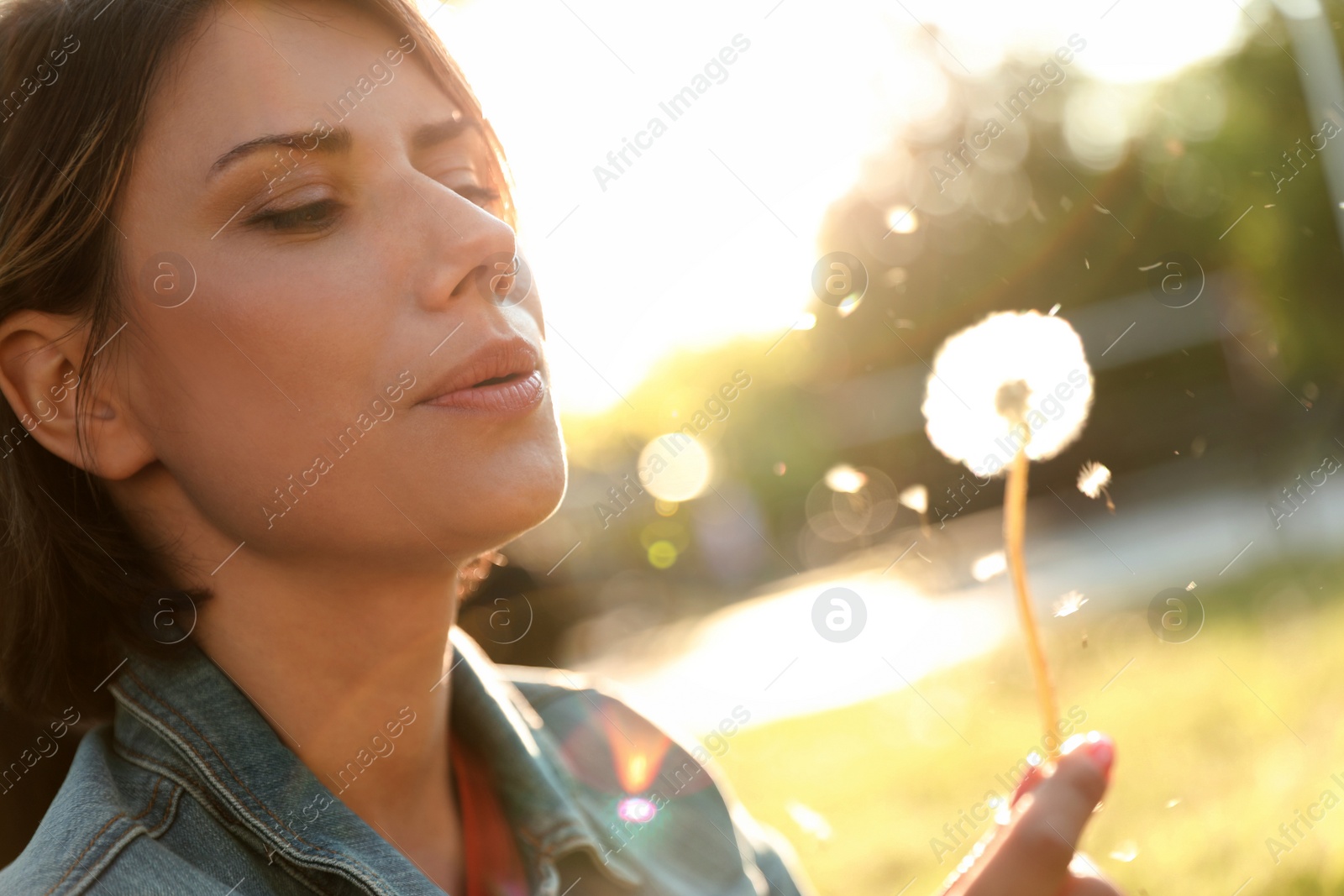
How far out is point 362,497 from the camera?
133 centimetres

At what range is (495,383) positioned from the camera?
1.36 m

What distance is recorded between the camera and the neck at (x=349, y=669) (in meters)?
1.42

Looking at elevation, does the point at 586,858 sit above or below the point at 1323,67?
above

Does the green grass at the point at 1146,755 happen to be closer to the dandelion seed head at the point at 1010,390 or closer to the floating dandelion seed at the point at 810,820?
the floating dandelion seed at the point at 810,820

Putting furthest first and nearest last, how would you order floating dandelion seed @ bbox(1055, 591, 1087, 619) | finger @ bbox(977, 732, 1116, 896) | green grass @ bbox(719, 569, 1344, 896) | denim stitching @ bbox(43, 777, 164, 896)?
green grass @ bbox(719, 569, 1344, 896)
floating dandelion seed @ bbox(1055, 591, 1087, 619)
denim stitching @ bbox(43, 777, 164, 896)
finger @ bbox(977, 732, 1116, 896)

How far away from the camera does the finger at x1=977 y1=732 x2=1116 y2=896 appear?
98cm

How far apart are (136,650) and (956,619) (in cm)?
536

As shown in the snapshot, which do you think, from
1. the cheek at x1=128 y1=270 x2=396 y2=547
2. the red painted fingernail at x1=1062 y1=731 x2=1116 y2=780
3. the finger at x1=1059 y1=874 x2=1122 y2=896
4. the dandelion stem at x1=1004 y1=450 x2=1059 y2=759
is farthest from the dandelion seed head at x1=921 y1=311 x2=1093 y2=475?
the cheek at x1=128 y1=270 x2=396 y2=547

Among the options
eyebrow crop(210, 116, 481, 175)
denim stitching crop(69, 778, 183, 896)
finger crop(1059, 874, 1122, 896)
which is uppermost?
eyebrow crop(210, 116, 481, 175)

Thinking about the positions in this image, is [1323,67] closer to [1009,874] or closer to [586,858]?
[1009,874]

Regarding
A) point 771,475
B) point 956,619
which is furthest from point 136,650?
point 771,475

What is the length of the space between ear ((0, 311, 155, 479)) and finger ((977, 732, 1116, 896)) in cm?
127

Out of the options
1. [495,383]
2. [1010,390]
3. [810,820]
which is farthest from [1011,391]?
[810,820]

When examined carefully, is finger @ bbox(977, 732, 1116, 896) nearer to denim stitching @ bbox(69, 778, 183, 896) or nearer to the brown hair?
denim stitching @ bbox(69, 778, 183, 896)
